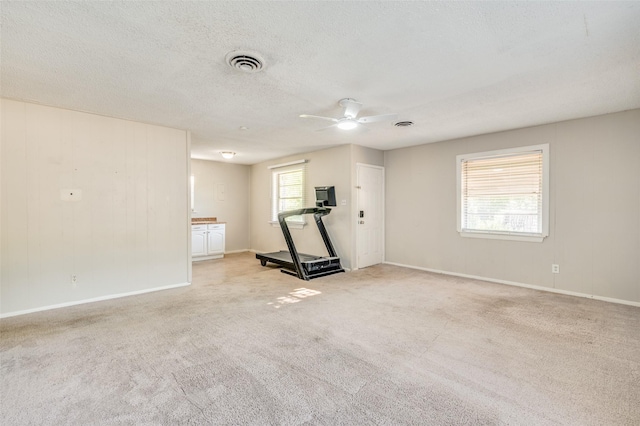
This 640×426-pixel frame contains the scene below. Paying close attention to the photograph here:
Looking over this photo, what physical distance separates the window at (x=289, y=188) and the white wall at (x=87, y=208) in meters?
2.57

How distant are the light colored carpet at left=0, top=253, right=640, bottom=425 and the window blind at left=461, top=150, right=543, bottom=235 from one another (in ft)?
3.90

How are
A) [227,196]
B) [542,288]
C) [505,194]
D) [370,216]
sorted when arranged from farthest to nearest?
[227,196] → [370,216] → [505,194] → [542,288]

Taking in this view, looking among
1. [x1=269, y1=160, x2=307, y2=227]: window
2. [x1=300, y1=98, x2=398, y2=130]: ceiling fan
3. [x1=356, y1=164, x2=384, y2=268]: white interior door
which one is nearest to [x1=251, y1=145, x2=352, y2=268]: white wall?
[x1=269, y1=160, x2=307, y2=227]: window

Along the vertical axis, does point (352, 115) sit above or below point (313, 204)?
above

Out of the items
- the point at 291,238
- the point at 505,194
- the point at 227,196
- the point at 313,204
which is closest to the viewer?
the point at 505,194

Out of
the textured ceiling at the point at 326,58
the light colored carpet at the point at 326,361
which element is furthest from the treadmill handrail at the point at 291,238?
the textured ceiling at the point at 326,58

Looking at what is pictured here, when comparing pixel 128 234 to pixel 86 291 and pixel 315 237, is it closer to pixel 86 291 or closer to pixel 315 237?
pixel 86 291

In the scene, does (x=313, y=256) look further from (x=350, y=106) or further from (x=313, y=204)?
(x=350, y=106)

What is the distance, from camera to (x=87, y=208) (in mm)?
3910

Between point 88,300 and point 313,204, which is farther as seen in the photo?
point 313,204

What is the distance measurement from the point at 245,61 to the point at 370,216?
419 cm

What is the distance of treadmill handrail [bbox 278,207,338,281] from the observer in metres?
5.20

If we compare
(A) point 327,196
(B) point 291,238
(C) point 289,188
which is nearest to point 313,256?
(B) point 291,238

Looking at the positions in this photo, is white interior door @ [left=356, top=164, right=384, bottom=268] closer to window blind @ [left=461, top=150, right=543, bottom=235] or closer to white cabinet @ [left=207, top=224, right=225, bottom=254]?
window blind @ [left=461, top=150, right=543, bottom=235]
